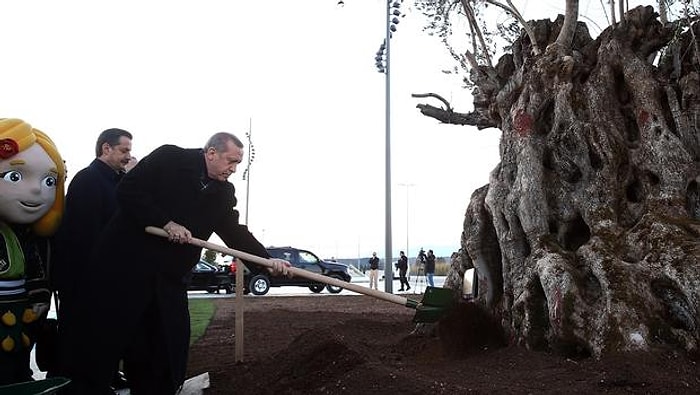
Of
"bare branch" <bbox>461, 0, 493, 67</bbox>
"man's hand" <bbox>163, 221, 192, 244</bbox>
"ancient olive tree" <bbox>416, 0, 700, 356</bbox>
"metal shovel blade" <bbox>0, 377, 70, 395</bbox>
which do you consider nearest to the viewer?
"metal shovel blade" <bbox>0, 377, 70, 395</bbox>

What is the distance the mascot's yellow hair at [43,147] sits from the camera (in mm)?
3406

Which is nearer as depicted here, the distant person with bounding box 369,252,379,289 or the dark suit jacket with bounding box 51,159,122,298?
the dark suit jacket with bounding box 51,159,122,298

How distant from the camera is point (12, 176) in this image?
133 inches

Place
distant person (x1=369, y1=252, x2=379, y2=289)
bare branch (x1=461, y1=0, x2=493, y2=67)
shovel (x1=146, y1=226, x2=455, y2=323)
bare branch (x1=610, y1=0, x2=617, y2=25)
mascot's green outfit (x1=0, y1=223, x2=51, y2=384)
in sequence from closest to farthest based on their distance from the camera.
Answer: mascot's green outfit (x1=0, y1=223, x2=51, y2=384) → shovel (x1=146, y1=226, x2=455, y2=323) → bare branch (x1=610, y1=0, x2=617, y2=25) → bare branch (x1=461, y1=0, x2=493, y2=67) → distant person (x1=369, y1=252, x2=379, y2=289)

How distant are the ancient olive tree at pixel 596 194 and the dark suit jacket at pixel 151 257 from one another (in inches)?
101

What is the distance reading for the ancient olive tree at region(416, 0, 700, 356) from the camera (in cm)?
423

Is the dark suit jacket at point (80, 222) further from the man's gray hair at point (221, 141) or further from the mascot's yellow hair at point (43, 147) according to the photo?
the man's gray hair at point (221, 141)

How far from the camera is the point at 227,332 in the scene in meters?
9.43

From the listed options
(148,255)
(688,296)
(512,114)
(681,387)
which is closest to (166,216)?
(148,255)

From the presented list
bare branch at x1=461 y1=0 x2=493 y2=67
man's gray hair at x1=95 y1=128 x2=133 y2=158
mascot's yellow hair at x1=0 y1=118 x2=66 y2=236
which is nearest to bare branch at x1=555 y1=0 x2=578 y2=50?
bare branch at x1=461 y1=0 x2=493 y2=67

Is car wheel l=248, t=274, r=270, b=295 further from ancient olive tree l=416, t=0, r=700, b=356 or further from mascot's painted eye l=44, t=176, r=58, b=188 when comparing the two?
mascot's painted eye l=44, t=176, r=58, b=188

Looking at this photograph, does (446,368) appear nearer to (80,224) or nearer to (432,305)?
(432,305)

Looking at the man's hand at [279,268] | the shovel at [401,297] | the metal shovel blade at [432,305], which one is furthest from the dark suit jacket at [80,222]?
the metal shovel blade at [432,305]

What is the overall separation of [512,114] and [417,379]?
3.12 meters
